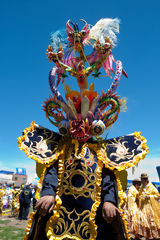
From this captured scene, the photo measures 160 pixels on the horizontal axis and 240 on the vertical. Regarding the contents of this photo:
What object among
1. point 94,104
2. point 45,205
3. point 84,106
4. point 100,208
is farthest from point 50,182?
point 94,104

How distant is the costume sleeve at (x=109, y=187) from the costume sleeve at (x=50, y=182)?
21.3 inches

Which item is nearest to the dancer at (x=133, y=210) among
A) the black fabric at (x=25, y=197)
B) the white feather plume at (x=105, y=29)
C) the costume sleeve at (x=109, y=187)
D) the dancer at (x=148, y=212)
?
the dancer at (x=148, y=212)

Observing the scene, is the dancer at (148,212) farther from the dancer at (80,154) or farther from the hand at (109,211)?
the hand at (109,211)

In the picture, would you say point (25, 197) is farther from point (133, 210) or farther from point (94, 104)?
point (94, 104)

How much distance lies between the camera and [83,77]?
274 cm

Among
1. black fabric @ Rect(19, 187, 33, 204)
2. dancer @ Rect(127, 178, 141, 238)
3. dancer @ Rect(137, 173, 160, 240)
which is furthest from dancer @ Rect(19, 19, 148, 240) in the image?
black fabric @ Rect(19, 187, 33, 204)

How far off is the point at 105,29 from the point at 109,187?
7.72 ft

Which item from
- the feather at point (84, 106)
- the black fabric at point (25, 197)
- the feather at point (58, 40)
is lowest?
the black fabric at point (25, 197)

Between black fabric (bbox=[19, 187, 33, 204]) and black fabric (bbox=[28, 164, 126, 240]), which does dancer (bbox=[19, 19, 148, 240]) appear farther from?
black fabric (bbox=[19, 187, 33, 204])

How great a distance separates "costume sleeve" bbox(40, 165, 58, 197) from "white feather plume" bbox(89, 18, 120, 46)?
6.76 feet

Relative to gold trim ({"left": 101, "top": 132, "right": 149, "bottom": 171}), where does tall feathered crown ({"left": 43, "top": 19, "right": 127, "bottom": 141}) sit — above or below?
above

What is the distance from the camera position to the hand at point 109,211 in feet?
6.43

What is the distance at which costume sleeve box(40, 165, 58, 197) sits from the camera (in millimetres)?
2072

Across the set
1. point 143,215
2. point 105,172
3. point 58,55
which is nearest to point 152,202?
point 143,215
